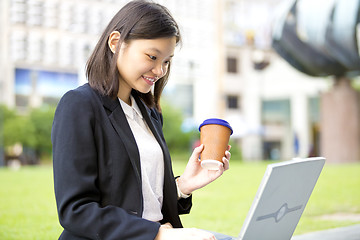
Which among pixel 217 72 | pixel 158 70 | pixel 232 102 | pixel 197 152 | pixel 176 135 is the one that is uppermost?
pixel 158 70

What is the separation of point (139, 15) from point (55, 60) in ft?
62.7

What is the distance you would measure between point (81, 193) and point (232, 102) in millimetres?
23537

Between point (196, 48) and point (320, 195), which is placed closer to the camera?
point (320, 195)

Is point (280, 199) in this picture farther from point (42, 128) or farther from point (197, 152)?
point (42, 128)

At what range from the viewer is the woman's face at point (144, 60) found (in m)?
1.15

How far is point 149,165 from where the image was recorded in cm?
123

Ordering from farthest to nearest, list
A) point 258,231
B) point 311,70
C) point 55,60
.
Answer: point 55,60 < point 311,70 < point 258,231

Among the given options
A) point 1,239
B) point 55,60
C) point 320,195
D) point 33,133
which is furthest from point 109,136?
point 55,60

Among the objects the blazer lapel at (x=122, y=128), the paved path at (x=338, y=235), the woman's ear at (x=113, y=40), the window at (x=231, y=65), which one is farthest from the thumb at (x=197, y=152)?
the window at (x=231, y=65)

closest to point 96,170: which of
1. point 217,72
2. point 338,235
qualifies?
point 338,235

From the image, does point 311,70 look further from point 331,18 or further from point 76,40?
point 76,40

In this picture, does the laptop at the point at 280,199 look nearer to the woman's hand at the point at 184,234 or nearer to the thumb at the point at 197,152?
the woman's hand at the point at 184,234

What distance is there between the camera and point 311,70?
40.4ft

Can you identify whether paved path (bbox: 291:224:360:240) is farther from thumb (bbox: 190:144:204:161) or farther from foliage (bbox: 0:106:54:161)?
foliage (bbox: 0:106:54:161)
